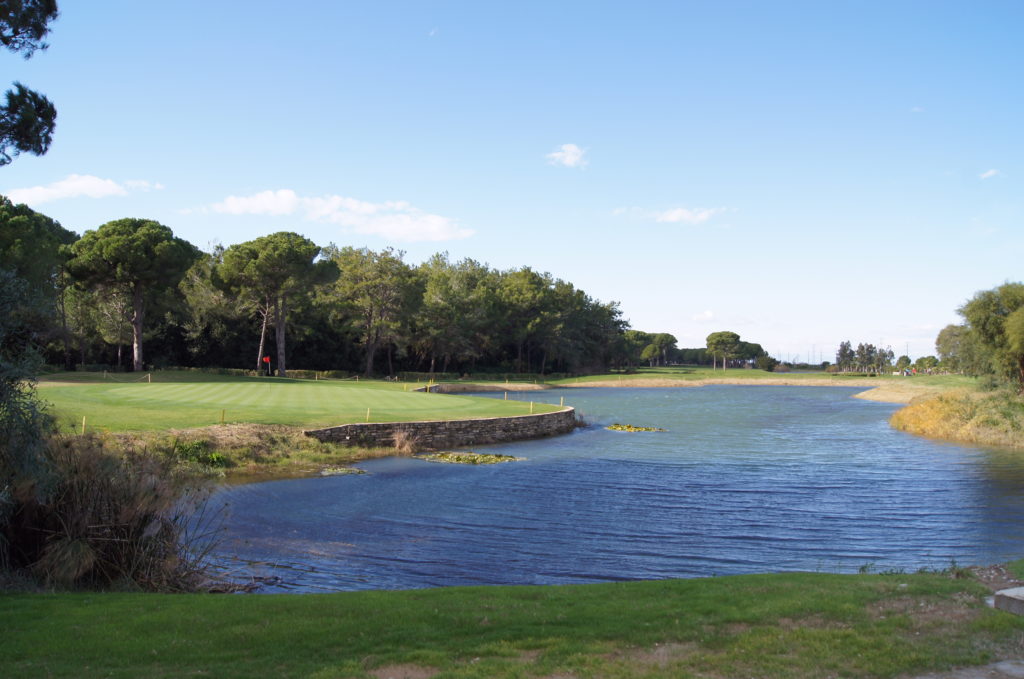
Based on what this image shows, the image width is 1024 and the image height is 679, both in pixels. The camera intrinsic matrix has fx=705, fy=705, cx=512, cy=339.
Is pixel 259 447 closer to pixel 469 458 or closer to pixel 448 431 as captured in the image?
pixel 469 458

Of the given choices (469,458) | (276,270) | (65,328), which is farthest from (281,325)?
(469,458)

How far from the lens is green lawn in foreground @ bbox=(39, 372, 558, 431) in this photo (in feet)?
76.9

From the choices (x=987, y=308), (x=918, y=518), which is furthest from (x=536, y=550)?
(x=987, y=308)

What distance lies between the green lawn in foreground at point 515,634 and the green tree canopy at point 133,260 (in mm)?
45715

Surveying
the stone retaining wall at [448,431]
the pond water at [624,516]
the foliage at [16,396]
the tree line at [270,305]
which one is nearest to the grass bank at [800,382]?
the tree line at [270,305]

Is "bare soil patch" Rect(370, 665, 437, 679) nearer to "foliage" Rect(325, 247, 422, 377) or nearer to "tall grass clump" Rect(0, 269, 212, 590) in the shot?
"tall grass clump" Rect(0, 269, 212, 590)

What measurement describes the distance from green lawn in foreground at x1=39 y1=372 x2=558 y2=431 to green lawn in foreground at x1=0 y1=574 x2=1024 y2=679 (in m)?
14.1

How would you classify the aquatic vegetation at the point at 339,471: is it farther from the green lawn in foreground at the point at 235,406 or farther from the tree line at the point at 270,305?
the tree line at the point at 270,305

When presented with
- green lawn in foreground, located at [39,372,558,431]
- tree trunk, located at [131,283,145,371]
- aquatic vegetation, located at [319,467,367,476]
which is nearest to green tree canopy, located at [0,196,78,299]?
green lawn in foreground, located at [39,372,558,431]

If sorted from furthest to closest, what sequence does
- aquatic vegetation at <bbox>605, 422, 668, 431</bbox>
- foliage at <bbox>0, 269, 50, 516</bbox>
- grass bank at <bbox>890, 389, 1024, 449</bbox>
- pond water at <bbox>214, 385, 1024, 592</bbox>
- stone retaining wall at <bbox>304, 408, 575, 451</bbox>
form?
aquatic vegetation at <bbox>605, 422, 668, 431</bbox> < grass bank at <bbox>890, 389, 1024, 449</bbox> < stone retaining wall at <bbox>304, 408, 575, 451</bbox> < pond water at <bbox>214, 385, 1024, 592</bbox> < foliage at <bbox>0, 269, 50, 516</bbox>

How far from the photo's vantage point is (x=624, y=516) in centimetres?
1709

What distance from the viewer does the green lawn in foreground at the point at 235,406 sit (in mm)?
23448

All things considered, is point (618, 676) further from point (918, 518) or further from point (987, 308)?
point (987, 308)

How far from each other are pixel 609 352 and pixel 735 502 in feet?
328
